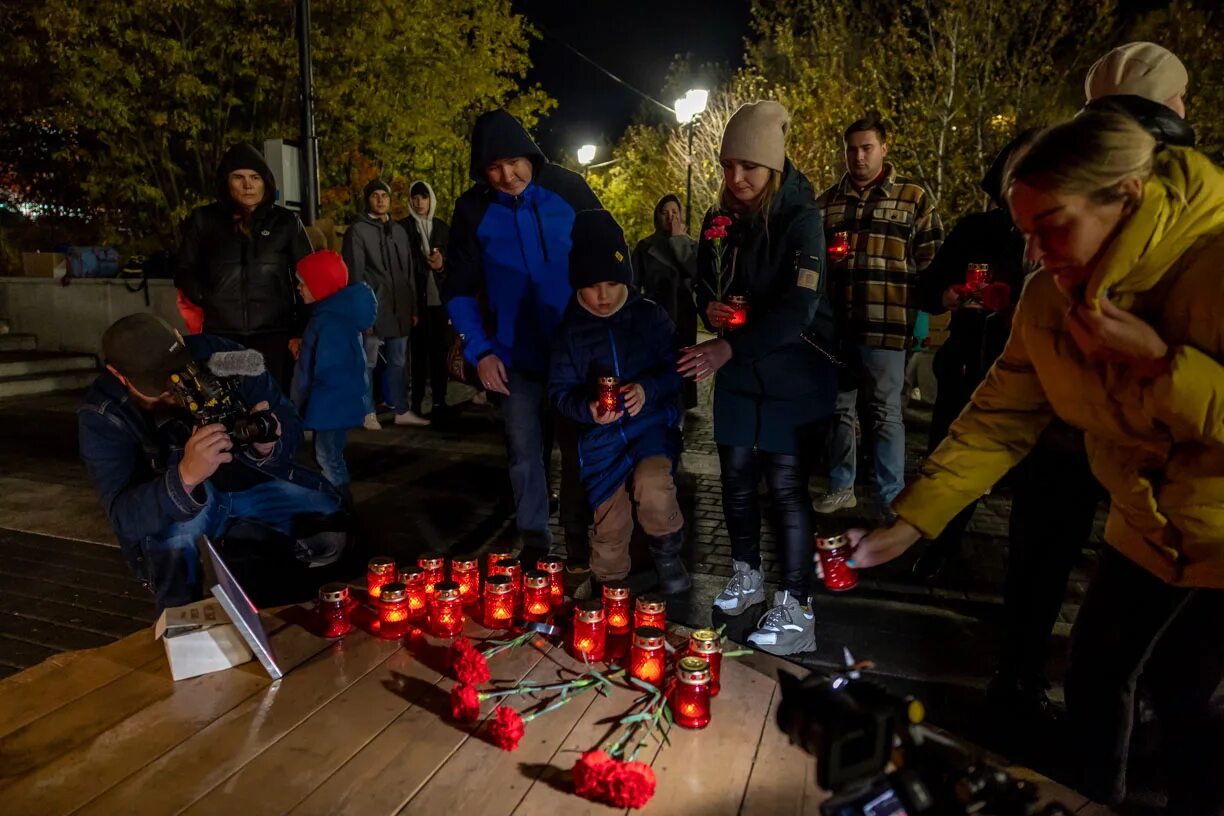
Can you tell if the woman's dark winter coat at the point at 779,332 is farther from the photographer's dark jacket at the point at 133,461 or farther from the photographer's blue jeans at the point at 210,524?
the photographer's dark jacket at the point at 133,461

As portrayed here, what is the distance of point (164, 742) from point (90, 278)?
1266 centimetres

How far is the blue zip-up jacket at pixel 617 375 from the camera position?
3918 mm

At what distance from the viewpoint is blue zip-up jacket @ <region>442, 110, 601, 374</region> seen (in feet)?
13.5

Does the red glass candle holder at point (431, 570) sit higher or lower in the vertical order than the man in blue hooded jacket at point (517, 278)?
lower

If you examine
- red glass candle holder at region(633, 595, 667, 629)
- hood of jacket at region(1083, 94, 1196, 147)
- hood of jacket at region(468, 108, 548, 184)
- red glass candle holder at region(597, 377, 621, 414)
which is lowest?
red glass candle holder at region(633, 595, 667, 629)

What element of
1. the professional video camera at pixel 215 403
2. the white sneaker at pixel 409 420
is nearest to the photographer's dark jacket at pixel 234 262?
the professional video camera at pixel 215 403

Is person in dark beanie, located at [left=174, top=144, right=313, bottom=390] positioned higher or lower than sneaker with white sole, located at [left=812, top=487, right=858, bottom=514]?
higher

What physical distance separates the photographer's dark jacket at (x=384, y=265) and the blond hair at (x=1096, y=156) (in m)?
7.09

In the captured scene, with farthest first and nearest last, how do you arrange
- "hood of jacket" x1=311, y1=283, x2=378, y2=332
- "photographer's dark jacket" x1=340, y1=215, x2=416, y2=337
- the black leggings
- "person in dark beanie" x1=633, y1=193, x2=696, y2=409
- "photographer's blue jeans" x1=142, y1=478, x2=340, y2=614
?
"photographer's dark jacket" x1=340, y1=215, x2=416, y2=337 < "person in dark beanie" x1=633, y1=193, x2=696, y2=409 < "hood of jacket" x1=311, y1=283, x2=378, y2=332 < the black leggings < "photographer's blue jeans" x1=142, y1=478, x2=340, y2=614

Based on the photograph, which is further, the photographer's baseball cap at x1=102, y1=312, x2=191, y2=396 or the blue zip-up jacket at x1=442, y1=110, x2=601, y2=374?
the blue zip-up jacket at x1=442, y1=110, x2=601, y2=374

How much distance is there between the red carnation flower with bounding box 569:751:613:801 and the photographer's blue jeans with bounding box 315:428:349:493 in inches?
145

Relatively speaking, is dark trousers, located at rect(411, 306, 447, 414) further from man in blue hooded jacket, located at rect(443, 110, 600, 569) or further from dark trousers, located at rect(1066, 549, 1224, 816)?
dark trousers, located at rect(1066, 549, 1224, 816)

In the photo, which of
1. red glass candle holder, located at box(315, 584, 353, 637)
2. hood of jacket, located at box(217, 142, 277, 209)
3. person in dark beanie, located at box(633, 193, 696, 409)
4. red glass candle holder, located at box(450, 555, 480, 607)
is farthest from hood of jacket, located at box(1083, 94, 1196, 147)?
person in dark beanie, located at box(633, 193, 696, 409)

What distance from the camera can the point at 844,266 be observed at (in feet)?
17.3
